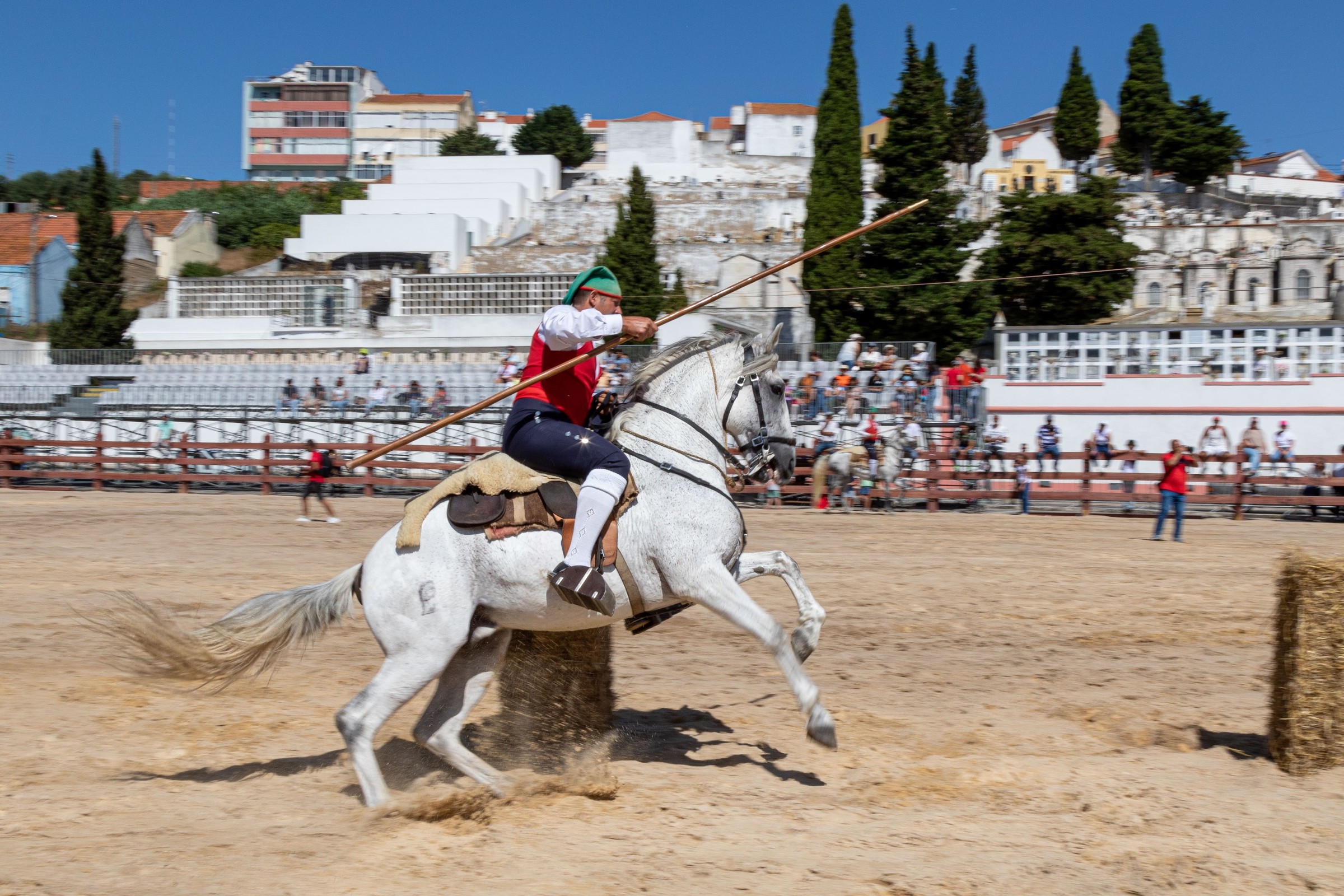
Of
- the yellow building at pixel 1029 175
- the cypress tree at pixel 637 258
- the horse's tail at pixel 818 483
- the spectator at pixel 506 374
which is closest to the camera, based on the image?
the horse's tail at pixel 818 483

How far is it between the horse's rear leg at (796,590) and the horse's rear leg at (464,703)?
4.63 ft

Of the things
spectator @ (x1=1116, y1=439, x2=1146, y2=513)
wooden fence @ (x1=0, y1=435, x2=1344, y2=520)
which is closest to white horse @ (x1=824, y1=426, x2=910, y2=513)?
wooden fence @ (x1=0, y1=435, x2=1344, y2=520)

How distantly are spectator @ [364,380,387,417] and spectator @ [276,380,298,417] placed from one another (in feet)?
5.71

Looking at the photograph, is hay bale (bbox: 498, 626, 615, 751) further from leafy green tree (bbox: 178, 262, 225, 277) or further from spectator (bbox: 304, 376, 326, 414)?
leafy green tree (bbox: 178, 262, 225, 277)

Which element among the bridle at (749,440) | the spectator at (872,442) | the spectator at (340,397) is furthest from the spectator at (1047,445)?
the bridle at (749,440)

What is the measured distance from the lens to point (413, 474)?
76.3ft

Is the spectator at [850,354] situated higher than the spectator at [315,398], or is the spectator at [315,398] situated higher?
the spectator at [850,354]

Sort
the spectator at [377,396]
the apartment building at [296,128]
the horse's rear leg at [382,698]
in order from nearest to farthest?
the horse's rear leg at [382,698]
the spectator at [377,396]
the apartment building at [296,128]

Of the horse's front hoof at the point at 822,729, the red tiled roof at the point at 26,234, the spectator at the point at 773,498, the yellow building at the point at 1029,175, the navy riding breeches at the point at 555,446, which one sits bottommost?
the spectator at the point at 773,498

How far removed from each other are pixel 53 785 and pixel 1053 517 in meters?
17.6

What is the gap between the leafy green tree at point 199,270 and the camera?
64.0 m

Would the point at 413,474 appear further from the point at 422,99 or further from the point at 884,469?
the point at 422,99

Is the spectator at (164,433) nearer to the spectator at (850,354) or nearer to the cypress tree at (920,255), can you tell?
the spectator at (850,354)

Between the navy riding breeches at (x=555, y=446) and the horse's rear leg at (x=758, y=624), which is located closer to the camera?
the horse's rear leg at (x=758, y=624)
